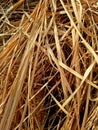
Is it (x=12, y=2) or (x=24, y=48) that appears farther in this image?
(x=12, y=2)

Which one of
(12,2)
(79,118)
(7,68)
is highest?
(12,2)

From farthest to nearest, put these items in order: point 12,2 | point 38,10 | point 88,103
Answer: point 12,2
point 38,10
point 88,103

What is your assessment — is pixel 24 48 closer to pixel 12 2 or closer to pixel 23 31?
pixel 23 31

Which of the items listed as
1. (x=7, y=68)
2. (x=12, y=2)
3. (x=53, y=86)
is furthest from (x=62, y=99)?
(x=12, y=2)

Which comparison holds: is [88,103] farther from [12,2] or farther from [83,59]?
[12,2]

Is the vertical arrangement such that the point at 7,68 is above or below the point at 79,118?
above

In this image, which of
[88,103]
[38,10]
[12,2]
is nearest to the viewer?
[88,103]
